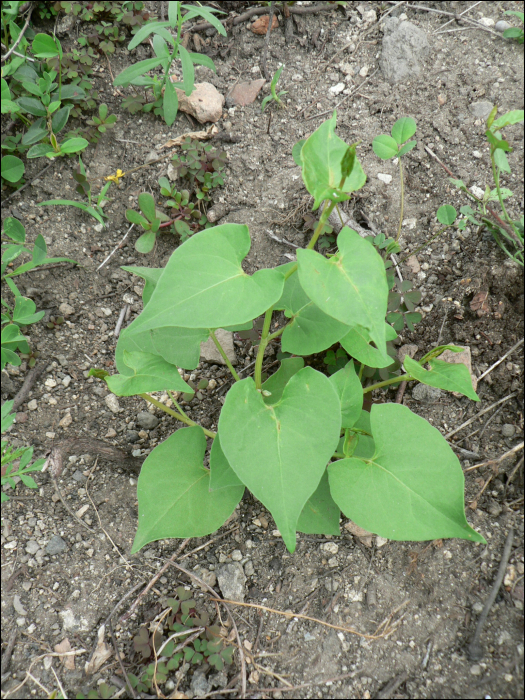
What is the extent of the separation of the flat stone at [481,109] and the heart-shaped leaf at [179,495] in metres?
1.85

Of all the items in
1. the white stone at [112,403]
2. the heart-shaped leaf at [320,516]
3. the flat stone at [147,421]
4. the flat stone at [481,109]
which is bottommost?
the flat stone at [147,421]

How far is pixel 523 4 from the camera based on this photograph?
7.43 ft

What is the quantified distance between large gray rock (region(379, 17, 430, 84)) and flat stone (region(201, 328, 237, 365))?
56.9 inches

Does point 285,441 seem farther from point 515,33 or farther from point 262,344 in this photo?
point 515,33

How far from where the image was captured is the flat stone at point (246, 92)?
2.25 metres

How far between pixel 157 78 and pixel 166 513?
190cm

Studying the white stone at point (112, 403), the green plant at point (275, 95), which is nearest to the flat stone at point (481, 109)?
the green plant at point (275, 95)

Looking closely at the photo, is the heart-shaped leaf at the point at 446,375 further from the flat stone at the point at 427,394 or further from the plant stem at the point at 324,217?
the plant stem at the point at 324,217

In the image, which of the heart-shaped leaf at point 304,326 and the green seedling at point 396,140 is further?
the green seedling at point 396,140

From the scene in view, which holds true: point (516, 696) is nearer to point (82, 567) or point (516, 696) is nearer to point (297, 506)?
point (297, 506)

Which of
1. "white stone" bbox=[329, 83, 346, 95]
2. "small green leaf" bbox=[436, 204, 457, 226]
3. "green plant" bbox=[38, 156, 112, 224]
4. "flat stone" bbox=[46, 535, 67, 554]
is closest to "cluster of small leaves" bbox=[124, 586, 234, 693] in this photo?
"flat stone" bbox=[46, 535, 67, 554]

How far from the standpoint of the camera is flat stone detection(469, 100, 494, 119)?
2105 millimetres

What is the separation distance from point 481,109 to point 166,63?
4.61ft

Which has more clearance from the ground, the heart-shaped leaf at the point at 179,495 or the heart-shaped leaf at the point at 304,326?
the heart-shaped leaf at the point at 304,326
